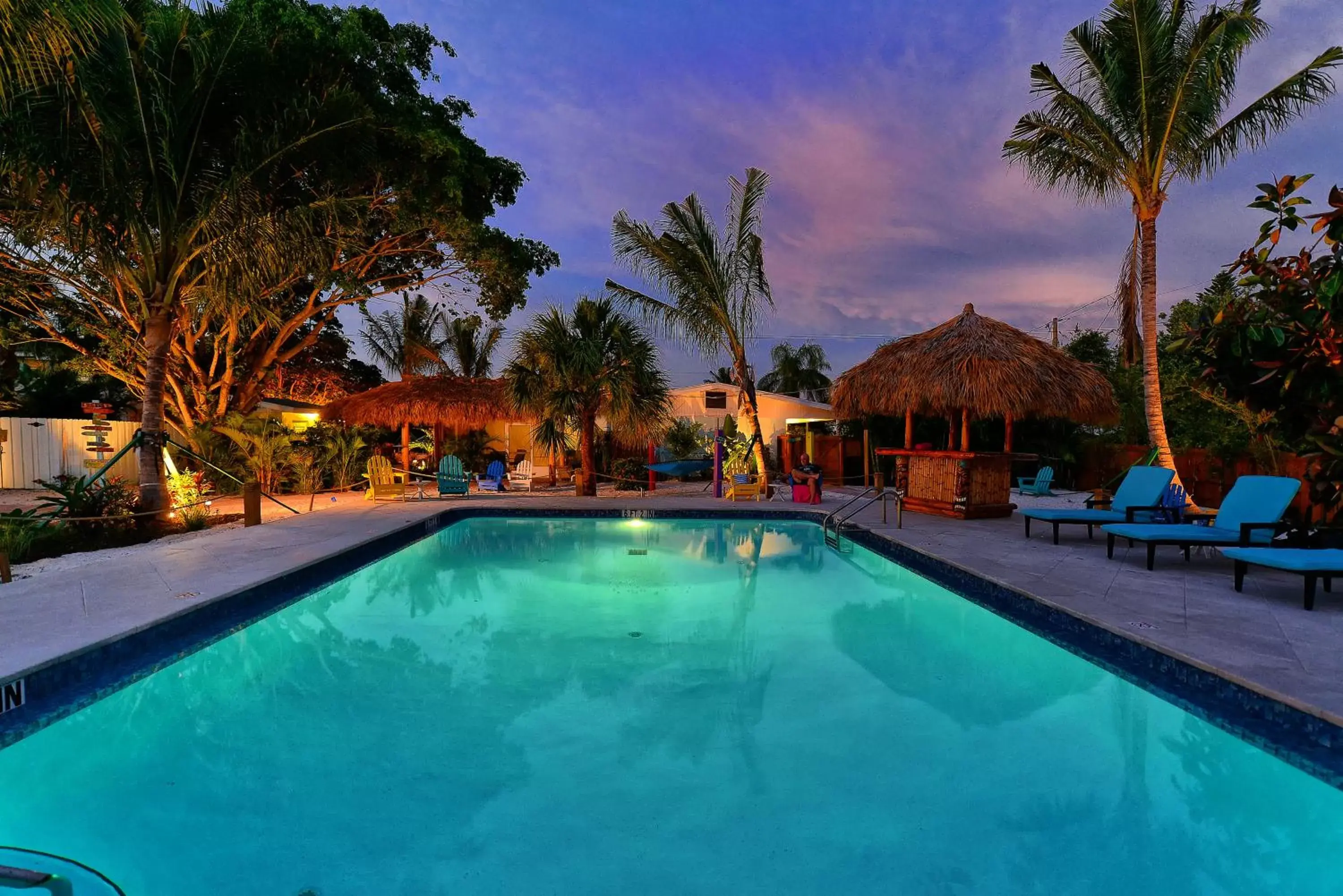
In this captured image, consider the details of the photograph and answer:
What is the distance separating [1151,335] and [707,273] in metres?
7.38

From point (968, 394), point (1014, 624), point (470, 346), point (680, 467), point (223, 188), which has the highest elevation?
point (470, 346)

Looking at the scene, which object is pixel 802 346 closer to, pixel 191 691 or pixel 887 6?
pixel 887 6

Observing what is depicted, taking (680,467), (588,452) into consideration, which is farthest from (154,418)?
(680,467)

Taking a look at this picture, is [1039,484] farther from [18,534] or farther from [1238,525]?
[18,534]

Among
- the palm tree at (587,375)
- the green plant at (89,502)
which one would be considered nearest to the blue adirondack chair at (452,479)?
the palm tree at (587,375)

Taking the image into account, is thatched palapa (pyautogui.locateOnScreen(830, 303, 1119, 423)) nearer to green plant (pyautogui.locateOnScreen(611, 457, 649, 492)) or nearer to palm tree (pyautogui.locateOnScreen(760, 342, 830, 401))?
green plant (pyautogui.locateOnScreen(611, 457, 649, 492))

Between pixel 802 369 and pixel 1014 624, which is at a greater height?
pixel 802 369

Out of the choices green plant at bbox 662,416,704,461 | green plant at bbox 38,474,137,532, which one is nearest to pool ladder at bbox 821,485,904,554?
green plant at bbox 662,416,704,461

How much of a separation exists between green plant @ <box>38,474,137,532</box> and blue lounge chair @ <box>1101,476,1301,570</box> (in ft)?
34.6

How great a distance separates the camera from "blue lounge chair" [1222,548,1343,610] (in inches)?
179

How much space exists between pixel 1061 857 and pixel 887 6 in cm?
1530

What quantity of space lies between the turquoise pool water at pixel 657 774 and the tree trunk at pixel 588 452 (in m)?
7.94

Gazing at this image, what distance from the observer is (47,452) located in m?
14.5

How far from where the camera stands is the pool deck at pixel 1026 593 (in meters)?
3.69
